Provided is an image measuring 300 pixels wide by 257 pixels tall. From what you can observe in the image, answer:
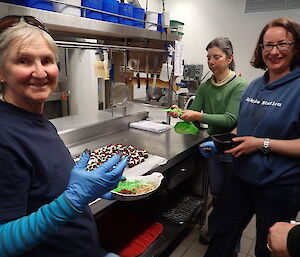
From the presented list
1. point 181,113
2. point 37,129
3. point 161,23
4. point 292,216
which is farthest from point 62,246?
point 161,23

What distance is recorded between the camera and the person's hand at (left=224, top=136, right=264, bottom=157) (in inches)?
47.6

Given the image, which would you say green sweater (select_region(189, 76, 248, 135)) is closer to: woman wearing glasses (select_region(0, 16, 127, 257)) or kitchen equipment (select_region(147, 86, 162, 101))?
woman wearing glasses (select_region(0, 16, 127, 257))

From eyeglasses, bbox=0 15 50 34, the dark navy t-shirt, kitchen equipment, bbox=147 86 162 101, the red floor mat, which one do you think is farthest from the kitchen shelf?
the red floor mat

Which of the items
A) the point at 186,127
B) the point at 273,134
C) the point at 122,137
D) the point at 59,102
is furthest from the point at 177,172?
the point at 59,102

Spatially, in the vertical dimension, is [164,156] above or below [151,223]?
above

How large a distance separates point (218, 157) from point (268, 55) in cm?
75

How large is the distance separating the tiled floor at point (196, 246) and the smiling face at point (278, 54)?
Result: 4.67ft

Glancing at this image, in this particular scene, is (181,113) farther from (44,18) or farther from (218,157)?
(44,18)

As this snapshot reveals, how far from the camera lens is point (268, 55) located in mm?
1219

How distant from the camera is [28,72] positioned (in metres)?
0.68

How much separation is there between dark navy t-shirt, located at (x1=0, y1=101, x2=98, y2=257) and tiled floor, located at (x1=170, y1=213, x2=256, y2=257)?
1.26 m

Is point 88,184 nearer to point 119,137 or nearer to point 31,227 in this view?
point 31,227

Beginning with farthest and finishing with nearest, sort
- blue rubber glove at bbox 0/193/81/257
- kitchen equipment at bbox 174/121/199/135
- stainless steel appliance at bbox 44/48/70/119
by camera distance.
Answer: stainless steel appliance at bbox 44/48/70/119 < kitchen equipment at bbox 174/121/199/135 < blue rubber glove at bbox 0/193/81/257

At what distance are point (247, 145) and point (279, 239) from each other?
507mm
